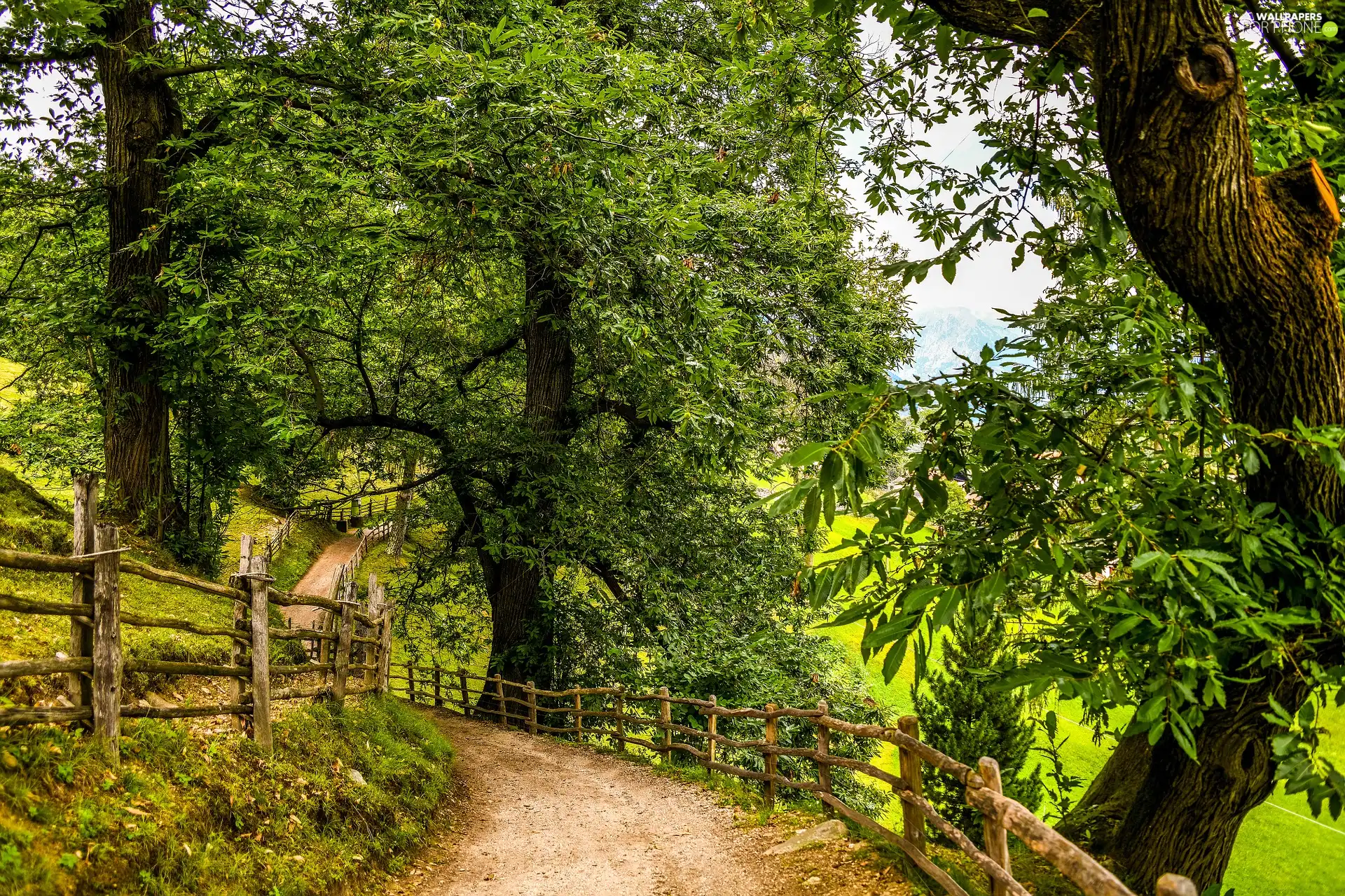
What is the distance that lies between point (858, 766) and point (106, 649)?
5872 millimetres

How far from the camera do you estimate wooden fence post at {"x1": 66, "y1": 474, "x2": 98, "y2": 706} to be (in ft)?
15.3

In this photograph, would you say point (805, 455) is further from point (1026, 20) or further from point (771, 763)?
point (771, 763)

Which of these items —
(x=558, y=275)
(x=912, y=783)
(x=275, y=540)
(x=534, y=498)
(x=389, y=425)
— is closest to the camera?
(x=912, y=783)

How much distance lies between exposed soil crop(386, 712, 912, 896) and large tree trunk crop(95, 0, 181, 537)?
6394 mm

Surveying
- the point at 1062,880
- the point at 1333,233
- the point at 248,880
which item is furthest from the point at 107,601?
the point at 1062,880

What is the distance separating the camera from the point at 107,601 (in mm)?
4770

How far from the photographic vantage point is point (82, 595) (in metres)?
4.71

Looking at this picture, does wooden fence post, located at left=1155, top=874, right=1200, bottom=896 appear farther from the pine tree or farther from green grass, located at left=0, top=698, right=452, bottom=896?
the pine tree

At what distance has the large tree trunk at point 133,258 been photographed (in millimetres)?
10875

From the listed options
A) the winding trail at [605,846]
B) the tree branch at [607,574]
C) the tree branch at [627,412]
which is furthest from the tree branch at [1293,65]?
the tree branch at [607,574]

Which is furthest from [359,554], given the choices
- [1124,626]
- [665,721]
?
[1124,626]

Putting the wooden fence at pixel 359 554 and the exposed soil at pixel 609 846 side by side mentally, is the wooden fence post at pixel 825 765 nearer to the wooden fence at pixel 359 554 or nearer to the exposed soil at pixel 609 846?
the exposed soil at pixel 609 846

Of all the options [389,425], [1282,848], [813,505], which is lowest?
[1282,848]

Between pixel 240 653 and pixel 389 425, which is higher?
pixel 389 425
